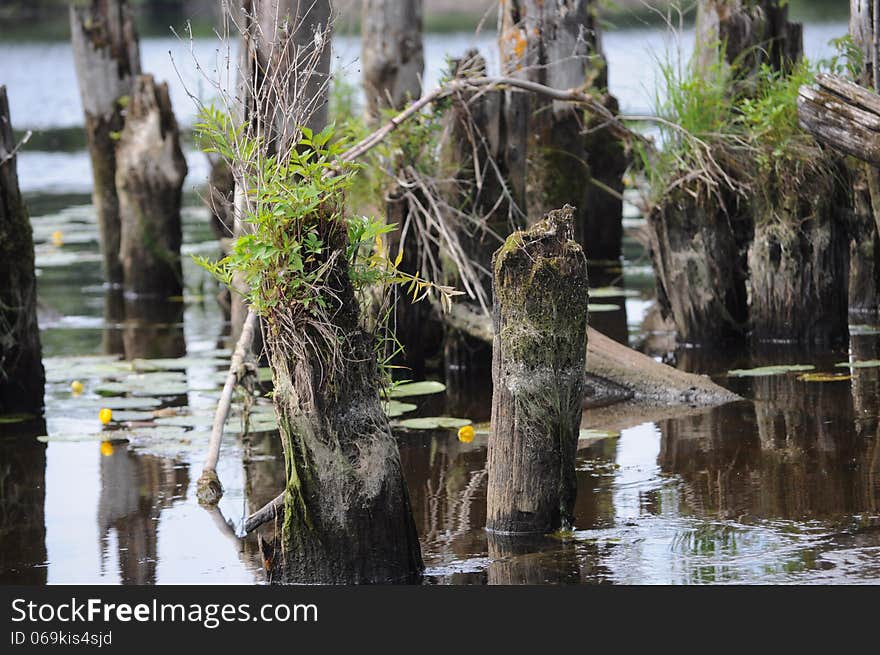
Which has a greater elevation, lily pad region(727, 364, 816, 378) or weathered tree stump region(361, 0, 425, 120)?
weathered tree stump region(361, 0, 425, 120)

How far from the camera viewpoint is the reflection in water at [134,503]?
6031 mm

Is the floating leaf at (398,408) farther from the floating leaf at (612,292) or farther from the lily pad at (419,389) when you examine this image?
the floating leaf at (612,292)

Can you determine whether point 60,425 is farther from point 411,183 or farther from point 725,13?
point 725,13

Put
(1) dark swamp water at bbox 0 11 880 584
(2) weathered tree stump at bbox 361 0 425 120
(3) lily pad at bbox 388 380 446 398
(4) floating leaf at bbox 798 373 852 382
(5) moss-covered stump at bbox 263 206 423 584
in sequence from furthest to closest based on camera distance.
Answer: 1. (2) weathered tree stump at bbox 361 0 425 120
2. (3) lily pad at bbox 388 380 446 398
3. (4) floating leaf at bbox 798 373 852 382
4. (1) dark swamp water at bbox 0 11 880 584
5. (5) moss-covered stump at bbox 263 206 423 584

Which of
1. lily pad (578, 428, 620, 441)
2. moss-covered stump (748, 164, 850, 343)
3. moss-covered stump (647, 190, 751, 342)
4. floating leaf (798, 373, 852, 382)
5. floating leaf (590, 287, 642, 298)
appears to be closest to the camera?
lily pad (578, 428, 620, 441)

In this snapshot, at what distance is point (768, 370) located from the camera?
28.6 feet

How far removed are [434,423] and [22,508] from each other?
2.39 m

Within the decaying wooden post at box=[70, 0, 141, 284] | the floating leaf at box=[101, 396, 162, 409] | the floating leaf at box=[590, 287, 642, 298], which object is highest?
the decaying wooden post at box=[70, 0, 141, 284]

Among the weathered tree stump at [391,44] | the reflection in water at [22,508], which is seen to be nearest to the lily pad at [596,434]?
the reflection in water at [22,508]

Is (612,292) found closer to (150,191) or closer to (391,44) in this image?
(391,44)

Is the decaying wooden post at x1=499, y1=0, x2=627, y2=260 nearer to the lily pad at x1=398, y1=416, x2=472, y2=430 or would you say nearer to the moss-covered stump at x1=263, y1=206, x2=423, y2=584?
the lily pad at x1=398, y1=416, x2=472, y2=430

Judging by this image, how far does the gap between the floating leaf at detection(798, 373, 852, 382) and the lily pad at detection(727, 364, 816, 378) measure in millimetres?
135

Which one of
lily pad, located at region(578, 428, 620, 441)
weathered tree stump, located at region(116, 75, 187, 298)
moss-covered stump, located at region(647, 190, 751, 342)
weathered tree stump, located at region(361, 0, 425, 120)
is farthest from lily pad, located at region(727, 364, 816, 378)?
weathered tree stump, located at region(116, 75, 187, 298)

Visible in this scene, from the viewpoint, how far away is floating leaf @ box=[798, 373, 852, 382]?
848 cm
